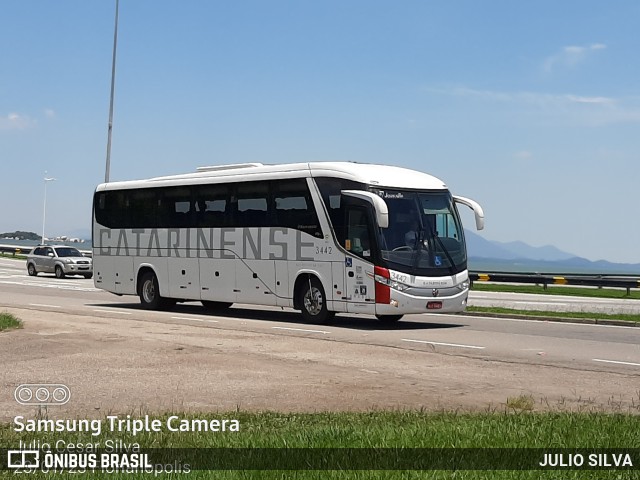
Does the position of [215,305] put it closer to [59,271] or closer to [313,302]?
[313,302]

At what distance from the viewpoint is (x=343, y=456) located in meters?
6.97

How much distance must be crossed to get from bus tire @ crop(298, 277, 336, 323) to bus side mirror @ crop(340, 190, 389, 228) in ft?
7.93

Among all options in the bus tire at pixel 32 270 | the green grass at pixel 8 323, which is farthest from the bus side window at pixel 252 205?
the bus tire at pixel 32 270

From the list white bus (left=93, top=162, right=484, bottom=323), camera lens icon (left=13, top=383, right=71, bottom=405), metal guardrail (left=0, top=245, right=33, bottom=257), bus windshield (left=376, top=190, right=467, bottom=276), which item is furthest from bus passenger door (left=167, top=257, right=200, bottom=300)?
metal guardrail (left=0, top=245, right=33, bottom=257)

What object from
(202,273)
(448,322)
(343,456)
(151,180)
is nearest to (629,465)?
(343,456)

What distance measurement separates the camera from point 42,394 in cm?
1100

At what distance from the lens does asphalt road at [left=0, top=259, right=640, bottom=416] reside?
1126cm

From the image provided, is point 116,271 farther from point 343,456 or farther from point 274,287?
point 343,456

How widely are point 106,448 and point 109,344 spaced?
8.59 m

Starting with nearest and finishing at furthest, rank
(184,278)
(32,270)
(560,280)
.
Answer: (184,278)
(560,280)
(32,270)

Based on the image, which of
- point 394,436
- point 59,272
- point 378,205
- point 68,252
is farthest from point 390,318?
point 68,252

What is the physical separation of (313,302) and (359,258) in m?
1.80

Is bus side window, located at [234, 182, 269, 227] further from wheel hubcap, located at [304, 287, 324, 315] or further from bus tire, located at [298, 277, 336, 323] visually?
wheel hubcap, located at [304, 287, 324, 315]

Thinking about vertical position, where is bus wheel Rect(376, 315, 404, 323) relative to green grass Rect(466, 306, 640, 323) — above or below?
below
